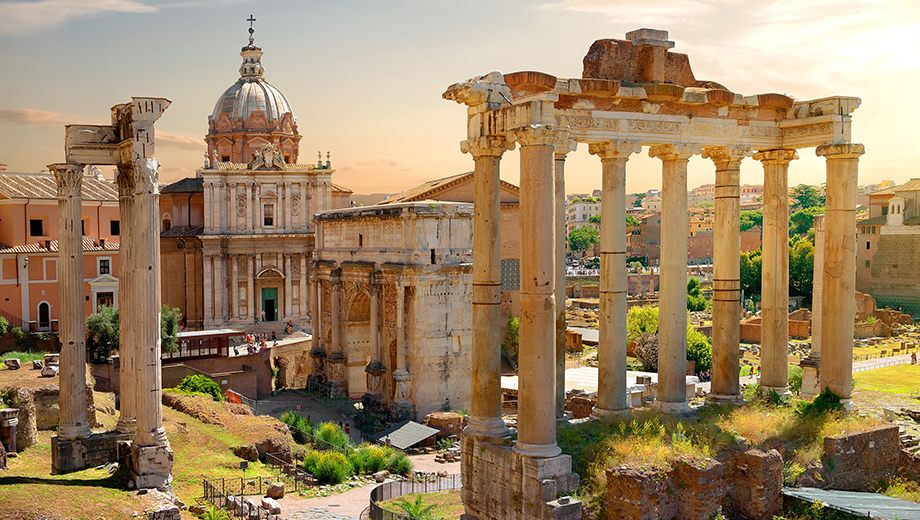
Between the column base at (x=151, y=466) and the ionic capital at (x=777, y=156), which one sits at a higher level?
the ionic capital at (x=777, y=156)

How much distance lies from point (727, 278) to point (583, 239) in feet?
377

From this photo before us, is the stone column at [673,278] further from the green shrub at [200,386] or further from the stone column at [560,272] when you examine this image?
the green shrub at [200,386]

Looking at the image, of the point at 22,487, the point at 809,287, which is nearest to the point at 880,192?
the point at 809,287

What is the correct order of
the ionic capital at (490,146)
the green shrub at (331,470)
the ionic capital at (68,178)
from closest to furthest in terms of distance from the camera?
the ionic capital at (490,146) < the ionic capital at (68,178) < the green shrub at (331,470)

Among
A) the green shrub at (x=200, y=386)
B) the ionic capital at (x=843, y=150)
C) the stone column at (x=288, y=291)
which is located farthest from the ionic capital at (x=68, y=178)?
the stone column at (x=288, y=291)

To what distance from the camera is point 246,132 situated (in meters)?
53.8

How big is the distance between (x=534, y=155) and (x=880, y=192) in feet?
247

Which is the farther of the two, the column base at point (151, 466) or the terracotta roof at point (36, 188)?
the terracotta roof at point (36, 188)

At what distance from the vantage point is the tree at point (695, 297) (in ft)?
255

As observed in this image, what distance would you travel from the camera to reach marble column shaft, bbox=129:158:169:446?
1580 centimetres

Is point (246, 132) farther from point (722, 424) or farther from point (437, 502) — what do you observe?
point (722, 424)

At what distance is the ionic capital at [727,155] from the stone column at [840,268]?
1.74 m

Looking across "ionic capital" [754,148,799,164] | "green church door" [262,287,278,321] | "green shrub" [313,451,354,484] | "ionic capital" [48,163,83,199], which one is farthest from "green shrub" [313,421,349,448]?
"green church door" [262,287,278,321]

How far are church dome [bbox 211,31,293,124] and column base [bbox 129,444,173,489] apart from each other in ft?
135
